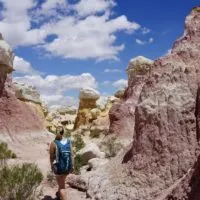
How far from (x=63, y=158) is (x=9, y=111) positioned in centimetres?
1035

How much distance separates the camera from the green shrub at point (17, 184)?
28.9ft

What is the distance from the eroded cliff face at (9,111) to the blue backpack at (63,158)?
8.78m

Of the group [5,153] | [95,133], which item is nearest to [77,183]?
[5,153]

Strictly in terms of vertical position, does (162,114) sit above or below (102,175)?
above

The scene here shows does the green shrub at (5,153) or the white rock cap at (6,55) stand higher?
the white rock cap at (6,55)

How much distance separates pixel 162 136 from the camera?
340 inches

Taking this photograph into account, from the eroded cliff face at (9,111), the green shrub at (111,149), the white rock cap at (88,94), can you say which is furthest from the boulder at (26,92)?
the green shrub at (111,149)

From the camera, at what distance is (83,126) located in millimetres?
35188

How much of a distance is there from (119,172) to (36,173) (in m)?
1.75

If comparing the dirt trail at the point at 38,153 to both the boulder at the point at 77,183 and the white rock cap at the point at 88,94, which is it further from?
the white rock cap at the point at 88,94

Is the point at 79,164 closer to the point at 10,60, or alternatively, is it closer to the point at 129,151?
the point at 129,151

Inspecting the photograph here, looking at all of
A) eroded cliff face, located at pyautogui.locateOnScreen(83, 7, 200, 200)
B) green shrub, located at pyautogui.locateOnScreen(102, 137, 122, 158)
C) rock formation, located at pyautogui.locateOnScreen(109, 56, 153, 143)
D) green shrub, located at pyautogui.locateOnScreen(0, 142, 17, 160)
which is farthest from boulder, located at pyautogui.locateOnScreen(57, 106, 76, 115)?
eroded cliff face, located at pyautogui.locateOnScreen(83, 7, 200, 200)

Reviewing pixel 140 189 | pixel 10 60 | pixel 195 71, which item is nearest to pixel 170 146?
pixel 140 189

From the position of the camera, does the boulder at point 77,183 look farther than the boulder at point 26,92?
No
